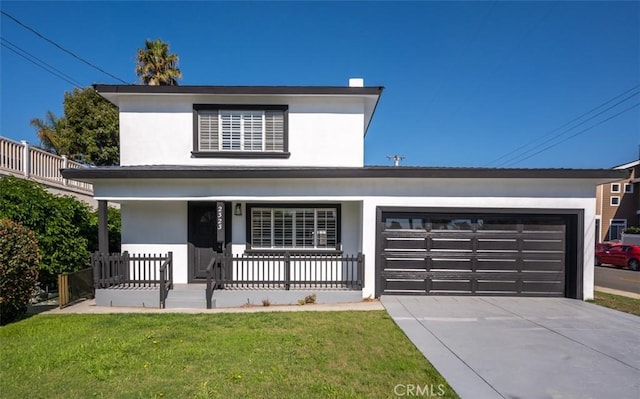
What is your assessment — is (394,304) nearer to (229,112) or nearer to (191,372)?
(191,372)

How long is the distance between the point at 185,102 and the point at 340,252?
6.41 meters

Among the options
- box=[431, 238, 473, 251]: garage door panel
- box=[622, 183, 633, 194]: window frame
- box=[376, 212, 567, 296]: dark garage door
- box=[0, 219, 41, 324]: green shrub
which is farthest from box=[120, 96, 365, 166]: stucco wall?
box=[622, 183, 633, 194]: window frame

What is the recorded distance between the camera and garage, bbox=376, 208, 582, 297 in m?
8.06

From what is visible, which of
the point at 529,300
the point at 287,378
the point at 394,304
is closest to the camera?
the point at 287,378

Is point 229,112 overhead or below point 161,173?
overhead

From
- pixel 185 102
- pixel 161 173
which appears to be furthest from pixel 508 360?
pixel 185 102

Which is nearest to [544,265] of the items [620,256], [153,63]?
[620,256]

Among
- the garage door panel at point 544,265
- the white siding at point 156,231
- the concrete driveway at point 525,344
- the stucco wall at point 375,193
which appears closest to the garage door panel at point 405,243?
the stucco wall at point 375,193

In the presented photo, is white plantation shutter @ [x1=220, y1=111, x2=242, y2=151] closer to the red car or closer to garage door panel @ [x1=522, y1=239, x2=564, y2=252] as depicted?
garage door panel @ [x1=522, y1=239, x2=564, y2=252]

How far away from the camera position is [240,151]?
9.20 metres

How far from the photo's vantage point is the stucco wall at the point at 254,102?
914cm

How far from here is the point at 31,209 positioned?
25.2 ft

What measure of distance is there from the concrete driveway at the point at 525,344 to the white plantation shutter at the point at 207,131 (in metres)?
6.64

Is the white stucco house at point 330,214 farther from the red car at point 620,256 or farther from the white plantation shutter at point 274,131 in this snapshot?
the red car at point 620,256
